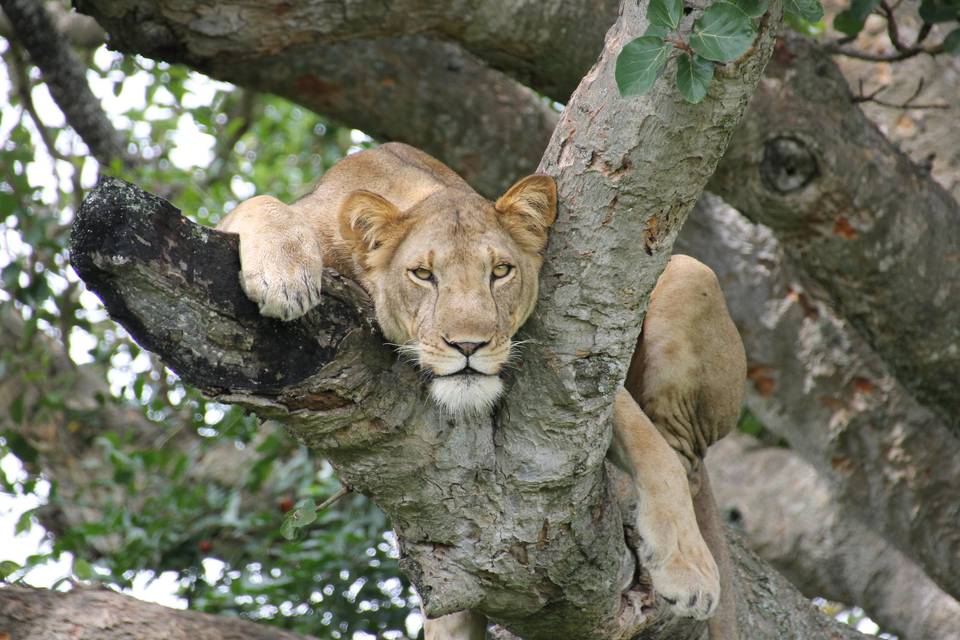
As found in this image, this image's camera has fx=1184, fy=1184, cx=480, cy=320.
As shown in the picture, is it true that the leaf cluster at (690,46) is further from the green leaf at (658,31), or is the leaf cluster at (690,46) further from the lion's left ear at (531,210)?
the lion's left ear at (531,210)

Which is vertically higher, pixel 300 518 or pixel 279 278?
pixel 279 278

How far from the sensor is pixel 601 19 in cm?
471

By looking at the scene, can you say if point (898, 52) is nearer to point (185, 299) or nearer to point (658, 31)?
point (658, 31)

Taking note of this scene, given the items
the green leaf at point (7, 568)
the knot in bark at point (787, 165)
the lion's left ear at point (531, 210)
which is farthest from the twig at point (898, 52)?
the green leaf at point (7, 568)

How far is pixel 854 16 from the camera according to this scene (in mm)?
4348

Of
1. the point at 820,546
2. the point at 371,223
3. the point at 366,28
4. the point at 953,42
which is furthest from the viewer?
the point at 820,546

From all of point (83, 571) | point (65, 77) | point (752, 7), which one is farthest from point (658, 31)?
point (65, 77)

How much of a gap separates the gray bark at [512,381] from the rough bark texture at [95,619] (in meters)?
1.13

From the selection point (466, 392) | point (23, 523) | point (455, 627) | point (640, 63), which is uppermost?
point (640, 63)

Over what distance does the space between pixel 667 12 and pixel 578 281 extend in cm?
76

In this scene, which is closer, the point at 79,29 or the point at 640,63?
the point at 640,63

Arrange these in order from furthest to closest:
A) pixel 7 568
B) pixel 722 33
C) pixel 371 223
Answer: pixel 7 568 < pixel 371 223 < pixel 722 33

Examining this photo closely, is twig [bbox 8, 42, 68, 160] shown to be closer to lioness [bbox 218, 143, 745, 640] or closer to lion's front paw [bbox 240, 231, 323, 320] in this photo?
lioness [bbox 218, 143, 745, 640]

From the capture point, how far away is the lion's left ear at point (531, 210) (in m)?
3.00
